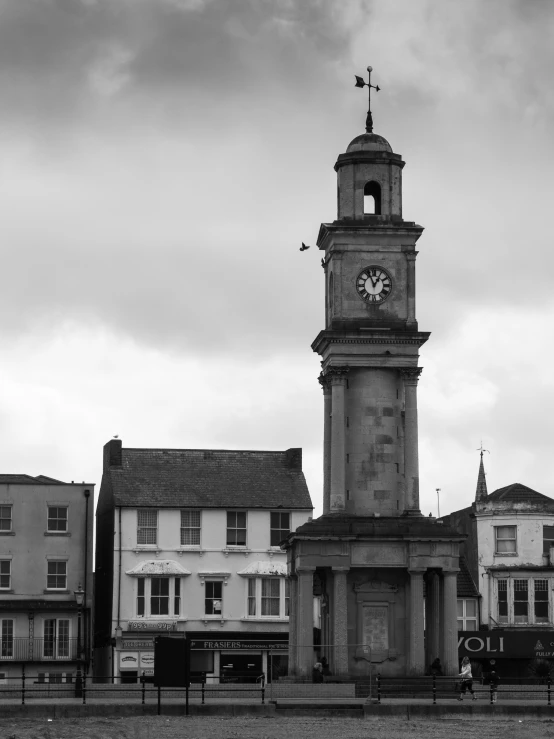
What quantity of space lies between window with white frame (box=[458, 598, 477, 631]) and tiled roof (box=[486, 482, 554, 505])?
579 cm

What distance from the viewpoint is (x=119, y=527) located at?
301 feet

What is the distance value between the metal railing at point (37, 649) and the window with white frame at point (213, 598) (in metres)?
7.27

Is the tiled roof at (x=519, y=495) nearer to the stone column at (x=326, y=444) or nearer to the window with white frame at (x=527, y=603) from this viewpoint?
the window with white frame at (x=527, y=603)

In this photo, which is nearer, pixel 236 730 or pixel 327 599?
pixel 236 730

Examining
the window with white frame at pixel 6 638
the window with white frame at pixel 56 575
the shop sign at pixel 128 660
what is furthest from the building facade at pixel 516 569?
the window with white frame at pixel 6 638

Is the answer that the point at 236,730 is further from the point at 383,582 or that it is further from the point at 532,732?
the point at 383,582

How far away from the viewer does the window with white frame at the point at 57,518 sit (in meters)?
92.5

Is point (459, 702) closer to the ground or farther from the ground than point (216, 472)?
closer to the ground

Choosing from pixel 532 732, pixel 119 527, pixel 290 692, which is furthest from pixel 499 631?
pixel 532 732

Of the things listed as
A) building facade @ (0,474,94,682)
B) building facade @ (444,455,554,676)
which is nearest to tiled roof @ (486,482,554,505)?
building facade @ (444,455,554,676)

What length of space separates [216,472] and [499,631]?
1799 cm

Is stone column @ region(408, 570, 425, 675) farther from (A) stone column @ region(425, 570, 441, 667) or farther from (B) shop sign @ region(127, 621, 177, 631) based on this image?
(B) shop sign @ region(127, 621, 177, 631)

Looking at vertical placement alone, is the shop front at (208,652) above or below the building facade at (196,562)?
below

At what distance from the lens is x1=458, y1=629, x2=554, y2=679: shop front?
89438mm
